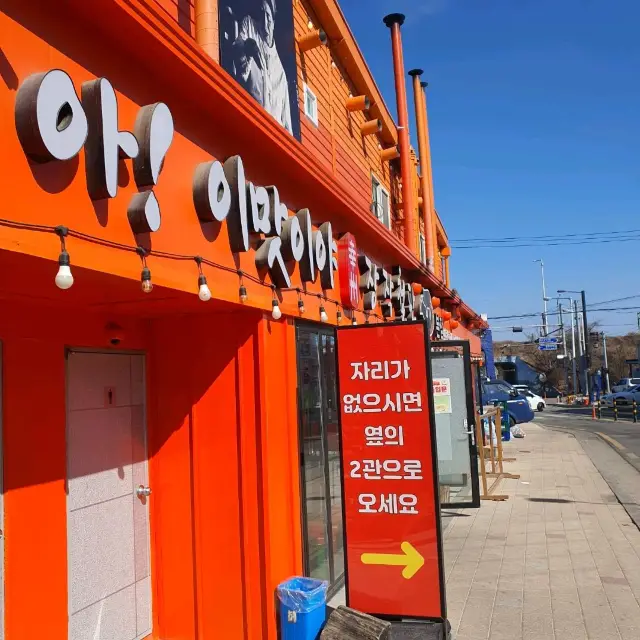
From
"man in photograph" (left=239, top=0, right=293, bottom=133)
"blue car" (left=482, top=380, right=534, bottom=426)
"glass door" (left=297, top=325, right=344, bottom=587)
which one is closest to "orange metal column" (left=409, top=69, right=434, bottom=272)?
"blue car" (left=482, top=380, right=534, bottom=426)

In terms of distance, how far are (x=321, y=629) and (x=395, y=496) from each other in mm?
1029

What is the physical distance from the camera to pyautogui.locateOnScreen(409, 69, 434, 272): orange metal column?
1565 centimetres

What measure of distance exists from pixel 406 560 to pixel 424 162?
42.7ft

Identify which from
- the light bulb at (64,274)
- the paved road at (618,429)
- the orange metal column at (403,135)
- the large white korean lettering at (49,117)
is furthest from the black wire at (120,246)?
the paved road at (618,429)

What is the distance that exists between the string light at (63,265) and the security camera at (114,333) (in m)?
1.74

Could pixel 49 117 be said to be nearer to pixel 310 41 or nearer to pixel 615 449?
pixel 310 41

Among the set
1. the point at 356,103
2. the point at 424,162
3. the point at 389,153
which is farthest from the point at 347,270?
the point at 424,162

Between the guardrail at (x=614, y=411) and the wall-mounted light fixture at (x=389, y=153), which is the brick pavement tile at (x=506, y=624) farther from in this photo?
the guardrail at (x=614, y=411)

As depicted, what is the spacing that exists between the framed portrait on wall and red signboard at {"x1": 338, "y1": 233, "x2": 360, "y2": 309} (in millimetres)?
1693

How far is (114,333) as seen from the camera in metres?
4.29

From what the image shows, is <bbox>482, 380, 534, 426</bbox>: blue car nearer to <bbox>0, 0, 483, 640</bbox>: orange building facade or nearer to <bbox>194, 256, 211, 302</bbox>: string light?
<bbox>0, 0, 483, 640</bbox>: orange building facade

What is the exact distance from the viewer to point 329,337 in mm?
6145

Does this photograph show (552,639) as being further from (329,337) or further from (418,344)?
(329,337)

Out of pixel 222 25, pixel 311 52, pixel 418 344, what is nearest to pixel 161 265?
pixel 418 344
